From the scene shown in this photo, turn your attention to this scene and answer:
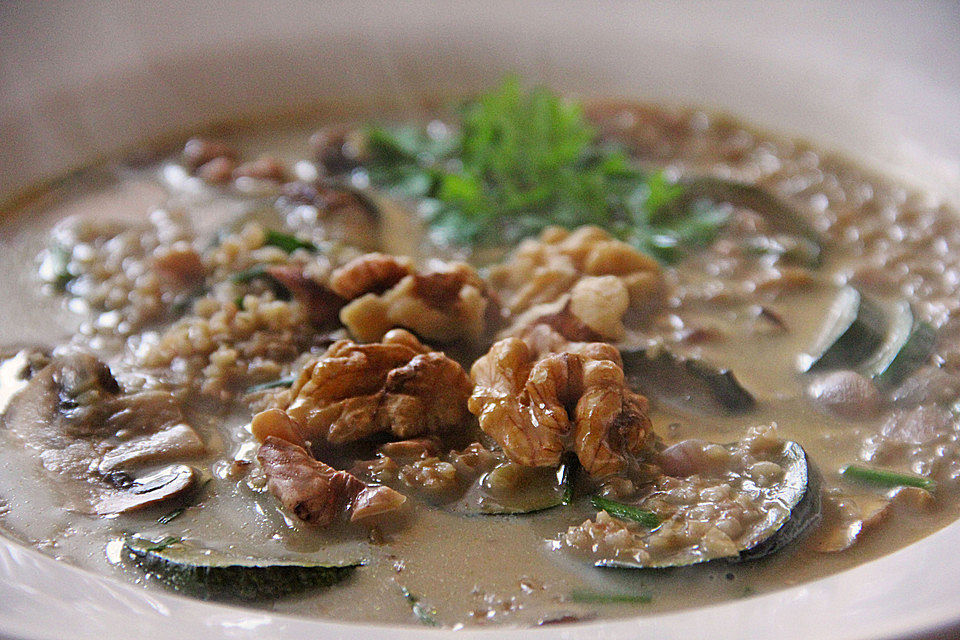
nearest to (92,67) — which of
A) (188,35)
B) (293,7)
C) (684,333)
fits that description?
(188,35)

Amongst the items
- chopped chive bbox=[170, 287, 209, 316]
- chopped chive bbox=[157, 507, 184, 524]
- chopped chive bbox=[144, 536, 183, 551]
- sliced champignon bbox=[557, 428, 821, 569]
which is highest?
chopped chive bbox=[170, 287, 209, 316]

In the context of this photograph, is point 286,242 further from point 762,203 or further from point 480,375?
point 762,203

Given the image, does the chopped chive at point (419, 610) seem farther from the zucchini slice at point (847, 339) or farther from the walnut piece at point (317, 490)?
the zucchini slice at point (847, 339)

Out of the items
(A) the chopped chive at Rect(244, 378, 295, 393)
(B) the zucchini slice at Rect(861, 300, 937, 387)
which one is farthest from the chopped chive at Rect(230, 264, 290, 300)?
(B) the zucchini slice at Rect(861, 300, 937, 387)

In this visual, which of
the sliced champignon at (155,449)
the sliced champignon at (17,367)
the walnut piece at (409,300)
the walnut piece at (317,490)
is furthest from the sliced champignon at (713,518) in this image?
the sliced champignon at (17,367)

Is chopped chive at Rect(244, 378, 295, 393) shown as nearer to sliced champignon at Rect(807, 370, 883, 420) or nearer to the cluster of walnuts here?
the cluster of walnuts
